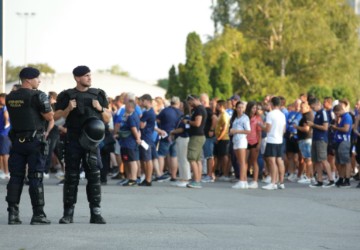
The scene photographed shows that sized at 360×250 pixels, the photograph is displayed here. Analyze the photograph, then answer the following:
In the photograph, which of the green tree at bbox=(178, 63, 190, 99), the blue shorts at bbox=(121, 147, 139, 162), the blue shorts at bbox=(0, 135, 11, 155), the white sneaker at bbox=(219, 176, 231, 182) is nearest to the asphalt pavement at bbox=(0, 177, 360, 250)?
the blue shorts at bbox=(121, 147, 139, 162)

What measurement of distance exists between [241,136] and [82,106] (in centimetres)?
929

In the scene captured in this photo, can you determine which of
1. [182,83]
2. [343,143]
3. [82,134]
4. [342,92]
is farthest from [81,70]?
[182,83]

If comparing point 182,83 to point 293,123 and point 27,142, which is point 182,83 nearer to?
point 293,123

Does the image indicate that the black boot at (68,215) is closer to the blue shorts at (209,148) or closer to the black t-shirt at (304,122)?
the black t-shirt at (304,122)

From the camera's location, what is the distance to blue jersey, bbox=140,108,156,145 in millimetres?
22594

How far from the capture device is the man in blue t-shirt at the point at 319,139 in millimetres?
22250

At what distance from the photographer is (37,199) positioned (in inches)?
504

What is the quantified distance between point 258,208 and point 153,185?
251 inches

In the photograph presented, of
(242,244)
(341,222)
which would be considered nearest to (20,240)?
(242,244)

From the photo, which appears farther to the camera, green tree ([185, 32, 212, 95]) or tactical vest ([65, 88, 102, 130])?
green tree ([185, 32, 212, 95])

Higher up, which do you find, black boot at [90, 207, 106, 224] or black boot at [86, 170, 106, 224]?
black boot at [86, 170, 106, 224]

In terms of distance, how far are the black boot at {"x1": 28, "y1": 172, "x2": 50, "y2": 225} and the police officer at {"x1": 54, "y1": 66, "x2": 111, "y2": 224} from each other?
12.6 inches

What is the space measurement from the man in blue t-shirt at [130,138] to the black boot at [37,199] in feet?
29.2

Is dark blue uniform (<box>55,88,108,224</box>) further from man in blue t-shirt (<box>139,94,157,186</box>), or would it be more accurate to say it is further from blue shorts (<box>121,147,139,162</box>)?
man in blue t-shirt (<box>139,94,157,186</box>)
